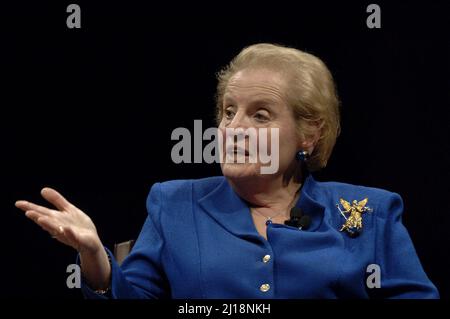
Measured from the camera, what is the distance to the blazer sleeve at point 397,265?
2.19 m

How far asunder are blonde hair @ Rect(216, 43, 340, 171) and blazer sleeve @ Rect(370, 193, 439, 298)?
33 centimetres

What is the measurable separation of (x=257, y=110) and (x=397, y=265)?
60 centimetres

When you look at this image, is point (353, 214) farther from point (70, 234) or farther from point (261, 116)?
point (70, 234)

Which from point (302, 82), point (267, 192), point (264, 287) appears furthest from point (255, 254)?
point (302, 82)

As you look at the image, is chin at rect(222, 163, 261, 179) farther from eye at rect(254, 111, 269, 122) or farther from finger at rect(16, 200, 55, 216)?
finger at rect(16, 200, 55, 216)

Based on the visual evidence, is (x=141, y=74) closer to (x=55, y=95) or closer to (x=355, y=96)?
(x=55, y=95)

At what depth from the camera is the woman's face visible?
222 cm

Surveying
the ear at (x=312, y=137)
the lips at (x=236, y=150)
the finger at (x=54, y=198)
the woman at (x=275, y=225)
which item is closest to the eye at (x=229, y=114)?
the woman at (x=275, y=225)

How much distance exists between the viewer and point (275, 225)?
223 centimetres

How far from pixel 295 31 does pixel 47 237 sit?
1.17 m

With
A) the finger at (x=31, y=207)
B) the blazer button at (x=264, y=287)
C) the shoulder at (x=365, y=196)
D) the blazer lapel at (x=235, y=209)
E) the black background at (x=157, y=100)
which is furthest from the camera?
the black background at (x=157, y=100)

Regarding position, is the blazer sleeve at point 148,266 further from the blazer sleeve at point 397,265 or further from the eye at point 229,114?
the blazer sleeve at point 397,265

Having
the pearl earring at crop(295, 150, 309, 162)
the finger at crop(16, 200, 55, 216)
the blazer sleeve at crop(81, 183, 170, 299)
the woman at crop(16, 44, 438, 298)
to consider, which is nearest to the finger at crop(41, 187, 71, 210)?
the finger at crop(16, 200, 55, 216)

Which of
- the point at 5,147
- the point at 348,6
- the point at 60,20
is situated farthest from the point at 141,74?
the point at 348,6
